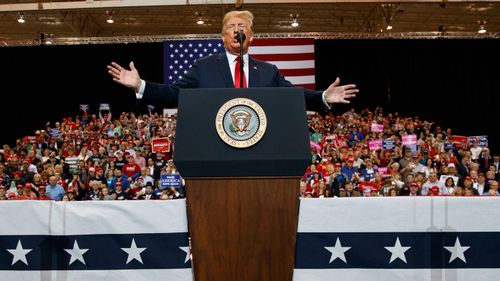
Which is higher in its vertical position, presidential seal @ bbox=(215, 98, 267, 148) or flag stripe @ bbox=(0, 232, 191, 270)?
presidential seal @ bbox=(215, 98, 267, 148)

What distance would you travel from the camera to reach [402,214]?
3219 mm

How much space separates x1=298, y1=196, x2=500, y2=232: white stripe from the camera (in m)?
3.22

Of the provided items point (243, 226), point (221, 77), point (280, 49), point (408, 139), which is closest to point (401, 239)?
point (243, 226)

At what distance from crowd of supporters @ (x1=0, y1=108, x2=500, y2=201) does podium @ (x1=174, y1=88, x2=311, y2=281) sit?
22.2 ft

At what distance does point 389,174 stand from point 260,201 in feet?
31.3

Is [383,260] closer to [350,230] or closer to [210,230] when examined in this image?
[350,230]

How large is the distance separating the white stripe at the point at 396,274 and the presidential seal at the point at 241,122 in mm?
1030

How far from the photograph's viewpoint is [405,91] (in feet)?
83.8

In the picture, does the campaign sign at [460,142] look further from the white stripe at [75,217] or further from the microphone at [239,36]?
the microphone at [239,36]

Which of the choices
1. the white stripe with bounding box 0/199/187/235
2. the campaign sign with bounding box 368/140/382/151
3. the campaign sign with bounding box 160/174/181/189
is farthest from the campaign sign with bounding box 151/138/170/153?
the white stripe with bounding box 0/199/187/235

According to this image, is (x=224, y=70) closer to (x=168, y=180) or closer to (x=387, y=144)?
(x=168, y=180)

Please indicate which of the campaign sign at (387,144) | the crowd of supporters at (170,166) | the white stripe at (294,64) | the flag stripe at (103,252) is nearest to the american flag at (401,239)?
the flag stripe at (103,252)

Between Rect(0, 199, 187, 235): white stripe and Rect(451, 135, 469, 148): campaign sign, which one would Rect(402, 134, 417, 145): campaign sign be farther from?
Rect(0, 199, 187, 235): white stripe

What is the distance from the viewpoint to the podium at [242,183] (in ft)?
8.41
